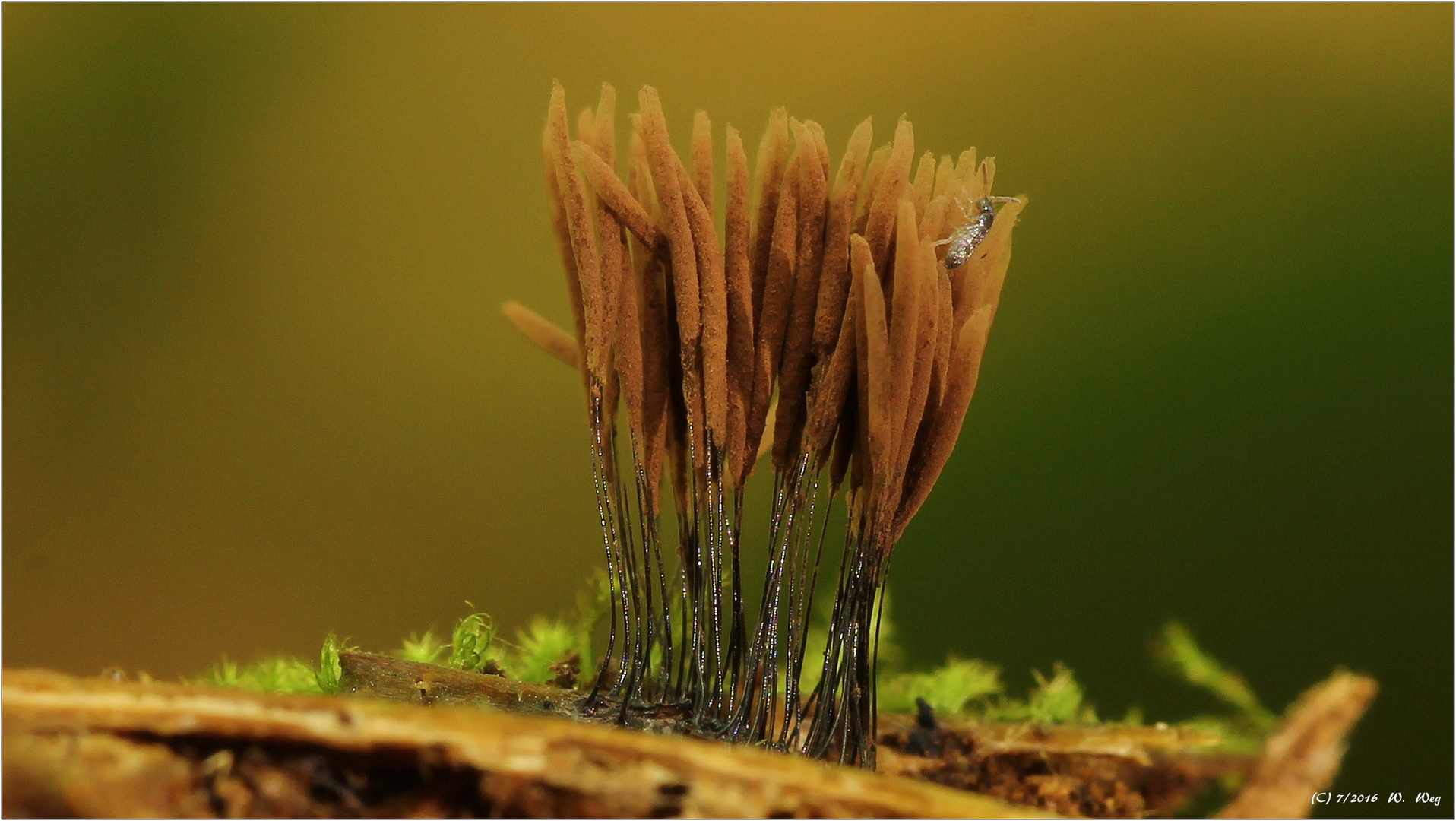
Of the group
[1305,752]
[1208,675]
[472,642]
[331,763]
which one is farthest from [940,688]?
[331,763]

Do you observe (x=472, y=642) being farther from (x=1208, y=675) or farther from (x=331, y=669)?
(x=1208, y=675)

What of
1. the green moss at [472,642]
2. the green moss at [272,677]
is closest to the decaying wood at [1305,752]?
the green moss at [472,642]

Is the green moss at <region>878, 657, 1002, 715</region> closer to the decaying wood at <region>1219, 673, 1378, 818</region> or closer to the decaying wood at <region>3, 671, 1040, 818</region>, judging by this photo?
the decaying wood at <region>1219, 673, 1378, 818</region>

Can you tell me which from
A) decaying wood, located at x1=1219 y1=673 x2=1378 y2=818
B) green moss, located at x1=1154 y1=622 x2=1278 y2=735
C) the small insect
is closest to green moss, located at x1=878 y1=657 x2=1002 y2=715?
green moss, located at x1=1154 y1=622 x2=1278 y2=735

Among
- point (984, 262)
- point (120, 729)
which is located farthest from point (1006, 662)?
point (120, 729)

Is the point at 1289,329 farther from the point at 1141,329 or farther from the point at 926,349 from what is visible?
the point at 926,349
